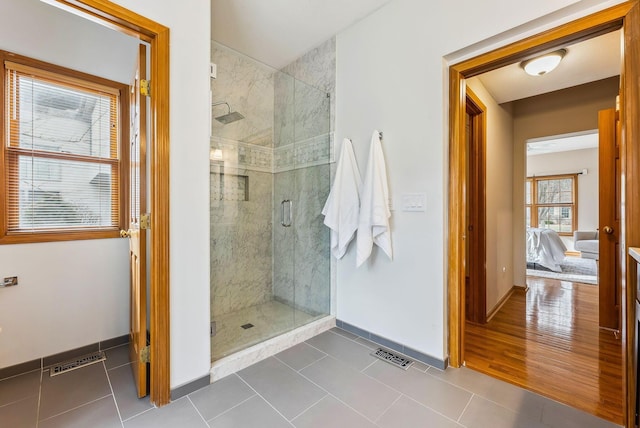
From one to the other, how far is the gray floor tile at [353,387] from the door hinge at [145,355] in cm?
96

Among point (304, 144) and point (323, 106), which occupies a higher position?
point (323, 106)

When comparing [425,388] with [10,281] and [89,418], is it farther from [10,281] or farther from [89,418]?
[10,281]

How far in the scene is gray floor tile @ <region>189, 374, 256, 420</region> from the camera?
1.56 meters

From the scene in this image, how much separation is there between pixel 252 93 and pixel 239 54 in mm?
405

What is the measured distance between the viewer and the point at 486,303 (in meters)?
2.89

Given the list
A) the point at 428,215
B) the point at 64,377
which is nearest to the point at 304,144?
the point at 428,215

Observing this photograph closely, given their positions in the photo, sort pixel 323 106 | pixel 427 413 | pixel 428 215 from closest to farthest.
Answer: pixel 427 413
pixel 428 215
pixel 323 106

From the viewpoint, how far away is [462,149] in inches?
80.1

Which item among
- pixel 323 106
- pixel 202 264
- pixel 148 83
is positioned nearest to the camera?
pixel 148 83

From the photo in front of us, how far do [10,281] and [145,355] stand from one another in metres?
1.12

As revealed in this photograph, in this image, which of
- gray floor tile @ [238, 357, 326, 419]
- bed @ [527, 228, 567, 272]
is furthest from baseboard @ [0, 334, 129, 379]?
bed @ [527, 228, 567, 272]

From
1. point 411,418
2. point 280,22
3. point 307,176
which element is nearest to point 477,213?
point 307,176

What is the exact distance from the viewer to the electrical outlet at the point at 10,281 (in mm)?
1841

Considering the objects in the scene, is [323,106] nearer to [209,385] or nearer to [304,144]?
[304,144]
